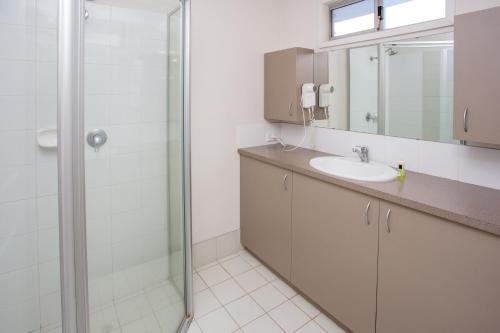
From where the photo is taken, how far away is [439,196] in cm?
133

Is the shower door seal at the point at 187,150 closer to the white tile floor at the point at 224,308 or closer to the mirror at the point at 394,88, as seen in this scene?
the white tile floor at the point at 224,308

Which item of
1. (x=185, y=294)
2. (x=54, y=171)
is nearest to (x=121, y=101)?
(x=54, y=171)

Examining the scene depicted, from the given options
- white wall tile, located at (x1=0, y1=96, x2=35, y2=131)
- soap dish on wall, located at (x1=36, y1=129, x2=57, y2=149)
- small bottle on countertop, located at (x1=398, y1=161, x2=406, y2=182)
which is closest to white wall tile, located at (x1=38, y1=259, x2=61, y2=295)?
soap dish on wall, located at (x1=36, y1=129, x2=57, y2=149)

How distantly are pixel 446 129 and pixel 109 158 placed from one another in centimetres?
170

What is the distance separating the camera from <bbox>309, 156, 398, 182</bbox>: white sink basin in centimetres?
177

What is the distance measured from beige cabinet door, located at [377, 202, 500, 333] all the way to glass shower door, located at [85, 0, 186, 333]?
110 centimetres

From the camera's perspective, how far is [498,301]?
3.49ft

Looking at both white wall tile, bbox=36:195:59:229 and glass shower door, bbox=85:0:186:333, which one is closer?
white wall tile, bbox=36:195:59:229

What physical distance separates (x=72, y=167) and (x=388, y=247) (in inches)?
51.8

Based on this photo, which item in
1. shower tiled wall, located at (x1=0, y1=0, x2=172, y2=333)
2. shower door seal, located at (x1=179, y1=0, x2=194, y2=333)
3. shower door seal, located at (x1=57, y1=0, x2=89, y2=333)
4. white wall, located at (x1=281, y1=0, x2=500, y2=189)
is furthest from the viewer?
shower door seal, located at (x1=179, y1=0, x2=194, y2=333)

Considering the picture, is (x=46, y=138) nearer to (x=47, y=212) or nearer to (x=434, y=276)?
(x=47, y=212)

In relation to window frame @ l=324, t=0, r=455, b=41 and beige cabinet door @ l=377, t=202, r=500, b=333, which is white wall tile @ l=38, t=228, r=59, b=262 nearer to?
beige cabinet door @ l=377, t=202, r=500, b=333

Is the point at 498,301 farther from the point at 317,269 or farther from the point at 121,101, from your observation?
the point at 121,101

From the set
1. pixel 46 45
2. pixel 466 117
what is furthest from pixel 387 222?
pixel 46 45
